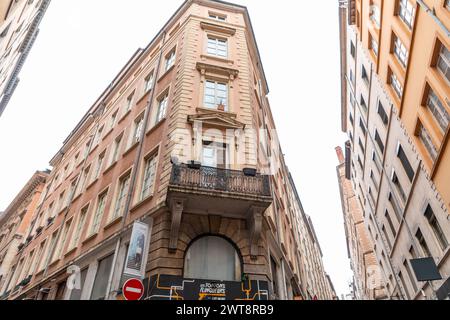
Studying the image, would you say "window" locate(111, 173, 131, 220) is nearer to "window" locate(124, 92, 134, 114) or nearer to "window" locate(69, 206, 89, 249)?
"window" locate(69, 206, 89, 249)

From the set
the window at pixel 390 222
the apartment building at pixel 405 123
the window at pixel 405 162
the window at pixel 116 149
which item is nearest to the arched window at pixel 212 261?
the window at pixel 116 149

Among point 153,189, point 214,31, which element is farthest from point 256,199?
point 214,31

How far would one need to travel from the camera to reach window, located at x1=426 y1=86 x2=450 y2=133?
520 inches

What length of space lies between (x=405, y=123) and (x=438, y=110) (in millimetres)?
3136

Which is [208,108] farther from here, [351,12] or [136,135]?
[351,12]

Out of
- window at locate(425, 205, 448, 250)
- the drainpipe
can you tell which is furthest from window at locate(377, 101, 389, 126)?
the drainpipe

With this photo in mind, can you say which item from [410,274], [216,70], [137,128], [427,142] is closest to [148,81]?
[137,128]

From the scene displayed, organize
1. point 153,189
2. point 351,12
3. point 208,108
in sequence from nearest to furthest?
point 153,189, point 208,108, point 351,12

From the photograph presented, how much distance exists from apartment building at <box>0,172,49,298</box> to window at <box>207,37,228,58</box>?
65.0 ft

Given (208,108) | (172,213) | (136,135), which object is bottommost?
(172,213)

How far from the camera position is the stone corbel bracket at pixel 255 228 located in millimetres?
10688

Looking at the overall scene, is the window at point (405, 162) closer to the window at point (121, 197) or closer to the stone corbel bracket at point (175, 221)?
the stone corbel bracket at point (175, 221)
